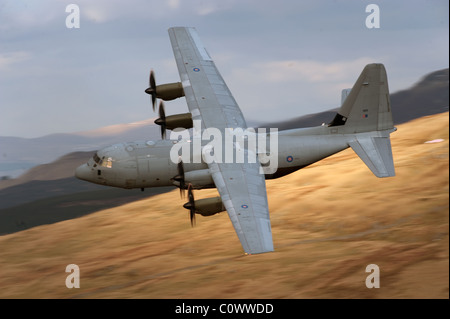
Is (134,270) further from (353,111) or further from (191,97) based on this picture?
(353,111)

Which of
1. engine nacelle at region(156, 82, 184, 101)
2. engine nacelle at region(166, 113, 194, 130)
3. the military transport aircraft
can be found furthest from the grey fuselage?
engine nacelle at region(156, 82, 184, 101)

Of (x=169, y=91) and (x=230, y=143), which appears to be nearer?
(x=230, y=143)

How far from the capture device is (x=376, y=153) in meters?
38.6

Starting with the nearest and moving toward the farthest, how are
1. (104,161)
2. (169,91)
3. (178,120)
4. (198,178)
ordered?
(198,178), (104,161), (178,120), (169,91)

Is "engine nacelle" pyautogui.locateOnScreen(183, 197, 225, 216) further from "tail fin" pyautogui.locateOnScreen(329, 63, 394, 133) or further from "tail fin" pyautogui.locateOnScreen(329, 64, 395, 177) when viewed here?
"tail fin" pyautogui.locateOnScreen(329, 63, 394, 133)

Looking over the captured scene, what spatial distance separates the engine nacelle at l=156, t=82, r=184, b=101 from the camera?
139 ft

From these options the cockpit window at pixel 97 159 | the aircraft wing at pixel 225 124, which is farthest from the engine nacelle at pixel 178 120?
the cockpit window at pixel 97 159

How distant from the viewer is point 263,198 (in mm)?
33250

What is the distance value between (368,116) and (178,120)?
14311 millimetres

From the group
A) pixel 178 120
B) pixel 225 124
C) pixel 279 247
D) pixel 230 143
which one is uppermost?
pixel 178 120

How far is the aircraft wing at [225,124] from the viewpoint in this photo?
30.2 meters

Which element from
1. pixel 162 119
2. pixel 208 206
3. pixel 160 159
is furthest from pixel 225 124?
pixel 208 206

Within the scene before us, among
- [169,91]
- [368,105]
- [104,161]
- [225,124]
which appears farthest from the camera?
[169,91]

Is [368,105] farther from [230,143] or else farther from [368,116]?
[230,143]
